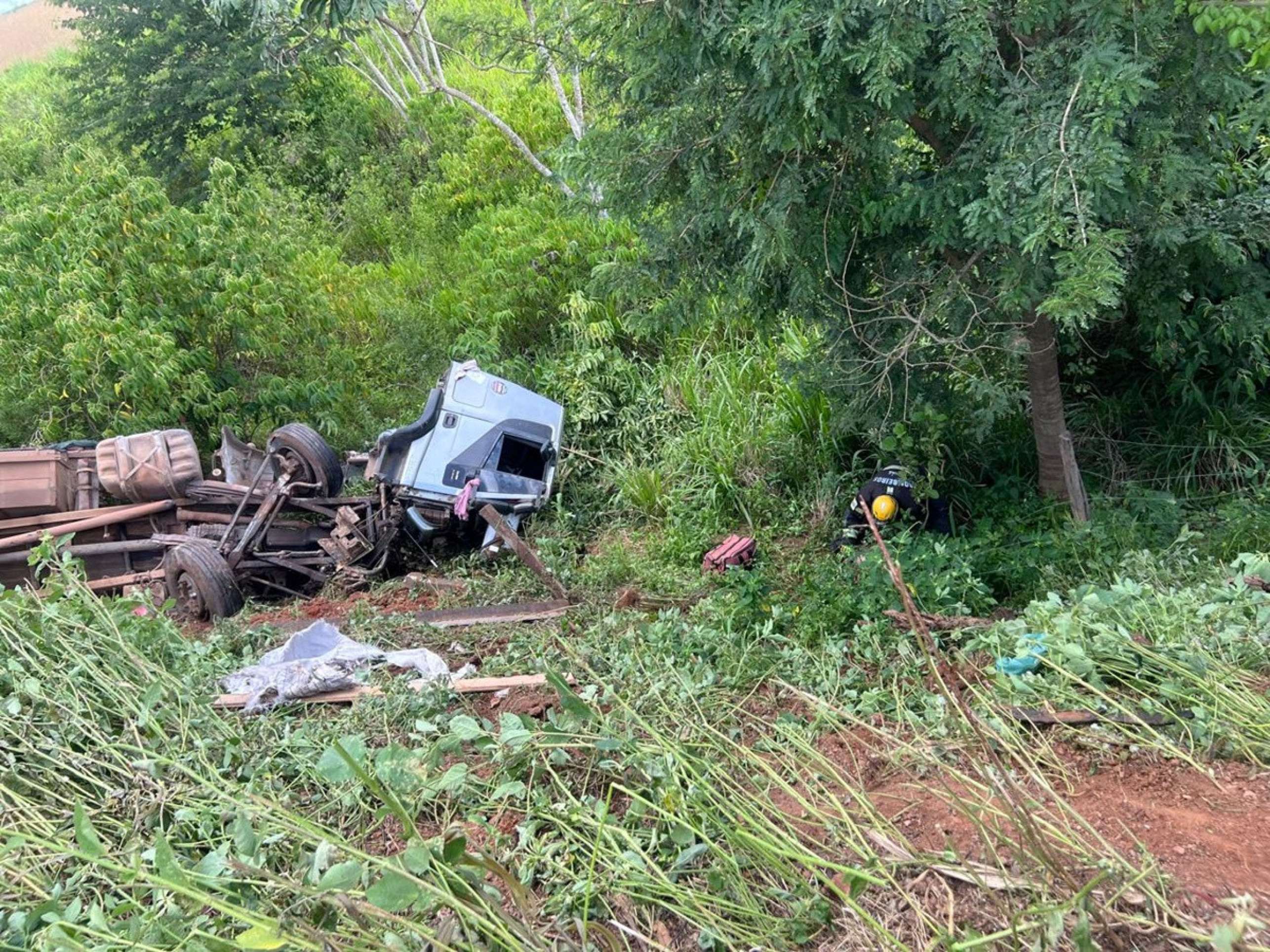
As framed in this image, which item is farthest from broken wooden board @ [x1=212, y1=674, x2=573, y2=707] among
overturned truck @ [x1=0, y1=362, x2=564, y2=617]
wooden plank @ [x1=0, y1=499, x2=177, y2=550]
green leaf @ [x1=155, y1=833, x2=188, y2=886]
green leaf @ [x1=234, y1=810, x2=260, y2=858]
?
wooden plank @ [x1=0, y1=499, x2=177, y2=550]

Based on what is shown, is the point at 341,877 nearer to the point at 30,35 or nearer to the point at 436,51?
the point at 436,51

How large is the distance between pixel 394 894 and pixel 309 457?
23.0 feet

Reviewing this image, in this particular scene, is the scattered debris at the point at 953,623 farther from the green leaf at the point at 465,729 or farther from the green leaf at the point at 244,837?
the green leaf at the point at 244,837

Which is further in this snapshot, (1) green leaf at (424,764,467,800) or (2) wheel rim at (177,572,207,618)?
(2) wheel rim at (177,572,207,618)

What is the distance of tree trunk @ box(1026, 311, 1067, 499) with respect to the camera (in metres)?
6.66

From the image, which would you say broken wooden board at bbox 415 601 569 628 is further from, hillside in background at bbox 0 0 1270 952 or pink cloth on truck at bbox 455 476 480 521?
pink cloth on truck at bbox 455 476 480 521

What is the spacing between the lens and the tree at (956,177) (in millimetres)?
4953

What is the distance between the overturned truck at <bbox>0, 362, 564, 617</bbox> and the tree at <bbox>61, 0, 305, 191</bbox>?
32.4 ft

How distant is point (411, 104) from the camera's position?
59.0ft

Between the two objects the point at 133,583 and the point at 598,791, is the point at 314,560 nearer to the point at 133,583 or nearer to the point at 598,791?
the point at 133,583

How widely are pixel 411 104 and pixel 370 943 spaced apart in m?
17.6

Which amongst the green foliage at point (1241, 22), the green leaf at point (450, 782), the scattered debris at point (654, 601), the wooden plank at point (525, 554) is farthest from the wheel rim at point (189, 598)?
the green foliage at point (1241, 22)

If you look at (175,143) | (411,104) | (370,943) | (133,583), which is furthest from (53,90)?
(370,943)

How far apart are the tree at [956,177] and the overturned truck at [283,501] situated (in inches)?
99.2
